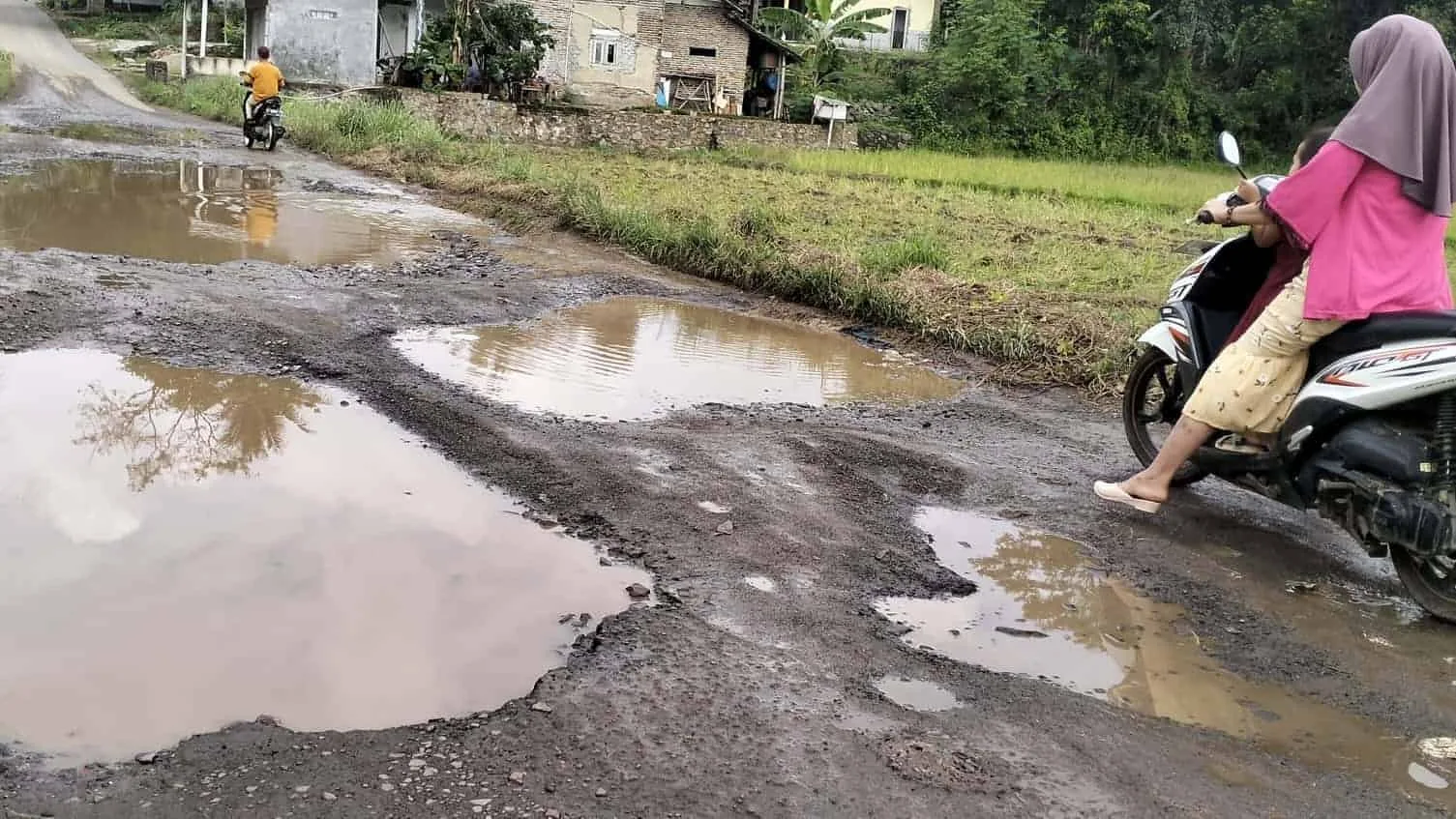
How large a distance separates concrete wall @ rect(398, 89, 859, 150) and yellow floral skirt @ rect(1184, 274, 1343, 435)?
1766 cm

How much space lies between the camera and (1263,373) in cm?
383

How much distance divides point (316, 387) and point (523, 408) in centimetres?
87

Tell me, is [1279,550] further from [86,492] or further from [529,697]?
[86,492]

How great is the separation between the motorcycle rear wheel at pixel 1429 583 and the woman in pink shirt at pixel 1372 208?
584 millimetres

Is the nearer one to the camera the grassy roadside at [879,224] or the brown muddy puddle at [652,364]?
the brown muddy puddle at [652,364]

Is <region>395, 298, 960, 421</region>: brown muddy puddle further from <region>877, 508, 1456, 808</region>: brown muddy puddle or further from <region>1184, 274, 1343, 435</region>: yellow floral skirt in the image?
<region>1184, 274, 1343, 435</region>: yellow floral skirt

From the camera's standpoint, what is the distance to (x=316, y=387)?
16.0ft

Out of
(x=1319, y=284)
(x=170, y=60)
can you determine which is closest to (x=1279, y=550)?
(x=1319, y=284)

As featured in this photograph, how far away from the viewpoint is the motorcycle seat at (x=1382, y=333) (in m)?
3.42

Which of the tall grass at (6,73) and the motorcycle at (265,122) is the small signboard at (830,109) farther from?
the tall grass at (6,73)

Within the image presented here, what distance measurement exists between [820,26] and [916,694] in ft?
102

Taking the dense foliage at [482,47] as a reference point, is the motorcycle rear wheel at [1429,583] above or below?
below

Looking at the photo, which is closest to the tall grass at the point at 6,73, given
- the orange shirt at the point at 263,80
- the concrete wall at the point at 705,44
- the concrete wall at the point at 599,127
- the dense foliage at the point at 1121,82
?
the concrete wall at the point at 599,127

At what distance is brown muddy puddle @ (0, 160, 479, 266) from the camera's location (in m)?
7.73
